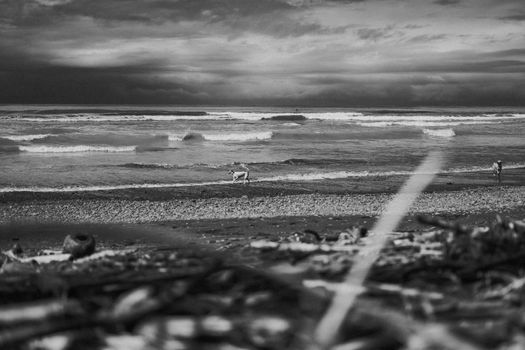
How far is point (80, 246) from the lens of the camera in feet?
12.0

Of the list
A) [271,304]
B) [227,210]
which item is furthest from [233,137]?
[271,304]

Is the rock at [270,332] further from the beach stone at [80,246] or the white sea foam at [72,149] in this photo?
the white sea foam at [72,149]

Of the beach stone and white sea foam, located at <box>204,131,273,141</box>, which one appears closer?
the beach stone

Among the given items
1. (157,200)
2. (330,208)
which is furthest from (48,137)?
(330,208)

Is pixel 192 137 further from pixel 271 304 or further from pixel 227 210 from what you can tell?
pixel 271 304

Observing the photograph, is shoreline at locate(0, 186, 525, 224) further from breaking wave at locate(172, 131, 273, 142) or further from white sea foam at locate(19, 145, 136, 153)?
breaking wave at locate(172, 131, 273, 142)

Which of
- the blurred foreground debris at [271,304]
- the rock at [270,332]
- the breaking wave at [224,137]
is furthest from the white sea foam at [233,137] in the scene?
the rock at [270,332]

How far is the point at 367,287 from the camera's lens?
201 cm

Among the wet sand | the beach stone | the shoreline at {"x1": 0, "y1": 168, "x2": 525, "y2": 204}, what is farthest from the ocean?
the beach stone

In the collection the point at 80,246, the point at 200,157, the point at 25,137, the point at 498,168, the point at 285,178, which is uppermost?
the point at 80,246

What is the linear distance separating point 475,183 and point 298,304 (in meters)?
17.5

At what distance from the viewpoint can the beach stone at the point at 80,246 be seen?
143 inches

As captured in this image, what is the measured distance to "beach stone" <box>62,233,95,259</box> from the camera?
11.9 feet

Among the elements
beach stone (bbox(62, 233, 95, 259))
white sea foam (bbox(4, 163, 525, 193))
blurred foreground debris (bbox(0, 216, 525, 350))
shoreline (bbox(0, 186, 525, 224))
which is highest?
blurred foreground debris (bbox(0, 216, 525, 350))
